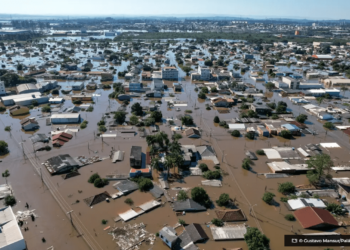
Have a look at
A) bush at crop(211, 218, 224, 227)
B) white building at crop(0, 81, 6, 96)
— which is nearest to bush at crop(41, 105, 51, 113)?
white building at crop(0, 81, 6, 96)

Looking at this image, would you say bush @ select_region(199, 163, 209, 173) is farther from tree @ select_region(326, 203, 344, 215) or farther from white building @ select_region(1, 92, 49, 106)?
white building @ select_region(1, 92, 49, 106)

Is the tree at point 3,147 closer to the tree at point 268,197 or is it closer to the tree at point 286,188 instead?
the tree at point 268,197

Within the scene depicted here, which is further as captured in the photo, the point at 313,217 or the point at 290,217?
the point at 290,217

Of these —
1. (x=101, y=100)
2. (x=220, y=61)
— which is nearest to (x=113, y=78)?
(x=101, y=100)

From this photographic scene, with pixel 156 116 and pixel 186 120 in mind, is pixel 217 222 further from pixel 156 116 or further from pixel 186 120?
pixel 156 116

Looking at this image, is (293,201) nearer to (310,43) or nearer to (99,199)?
(99,199)

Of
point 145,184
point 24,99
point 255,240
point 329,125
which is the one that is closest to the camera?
point 255,240

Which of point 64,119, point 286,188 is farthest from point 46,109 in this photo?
point 286,188
